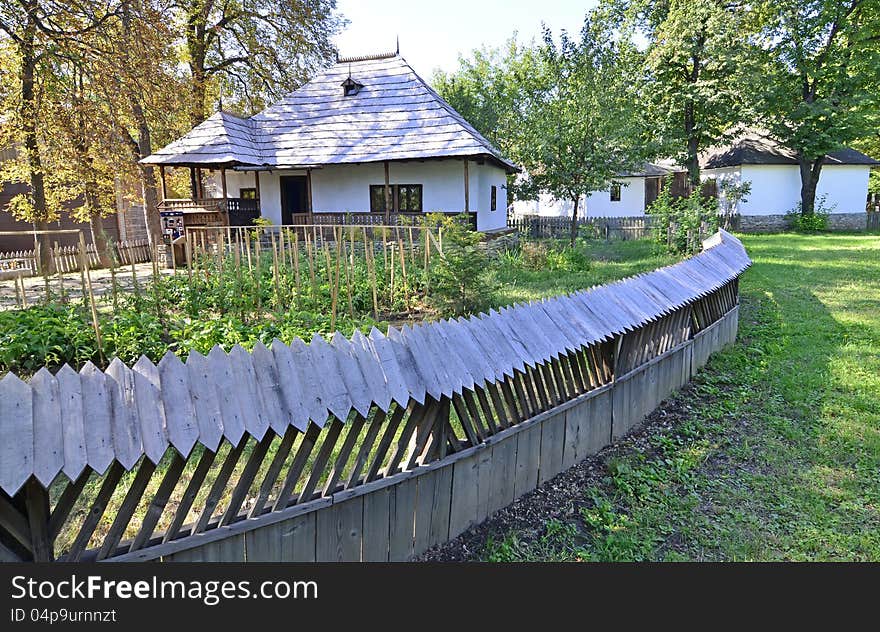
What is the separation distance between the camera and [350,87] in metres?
22.2

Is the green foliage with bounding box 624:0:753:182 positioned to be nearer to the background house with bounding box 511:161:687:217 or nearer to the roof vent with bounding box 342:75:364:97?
the background house with bounding box 511:161:687:217

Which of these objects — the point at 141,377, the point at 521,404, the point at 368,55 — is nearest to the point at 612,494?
the point at 521,404

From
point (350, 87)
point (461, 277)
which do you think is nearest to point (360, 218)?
point (350, 87)

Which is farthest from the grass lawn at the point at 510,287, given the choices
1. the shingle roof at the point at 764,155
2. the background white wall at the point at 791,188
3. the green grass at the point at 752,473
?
the shingle roof at the point at 764,155

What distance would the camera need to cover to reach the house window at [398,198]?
68.2ft

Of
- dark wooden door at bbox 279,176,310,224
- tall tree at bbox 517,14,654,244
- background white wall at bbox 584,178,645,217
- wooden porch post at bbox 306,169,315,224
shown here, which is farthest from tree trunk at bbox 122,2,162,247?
background white wall at bbox 584,178,645,217

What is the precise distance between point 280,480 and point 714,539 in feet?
10.0

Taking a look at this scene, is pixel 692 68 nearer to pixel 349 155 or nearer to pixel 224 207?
pixel 349 155

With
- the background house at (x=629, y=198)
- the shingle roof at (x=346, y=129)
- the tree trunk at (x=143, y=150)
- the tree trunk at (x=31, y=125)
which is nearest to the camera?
the tree trunk at (x=31, y=125)

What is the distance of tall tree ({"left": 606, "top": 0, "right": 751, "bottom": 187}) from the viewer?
2636cm

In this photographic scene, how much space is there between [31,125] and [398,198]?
38.1ft

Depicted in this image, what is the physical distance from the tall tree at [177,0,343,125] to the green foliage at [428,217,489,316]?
19654mm

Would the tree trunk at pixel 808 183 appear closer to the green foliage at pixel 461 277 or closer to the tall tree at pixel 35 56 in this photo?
the green foliage at pixel 461 277

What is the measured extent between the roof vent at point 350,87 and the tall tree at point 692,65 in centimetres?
1535
